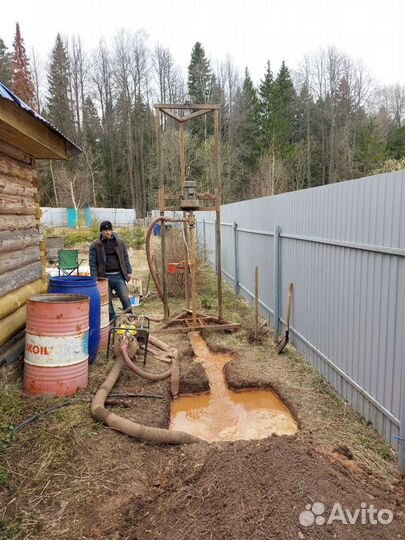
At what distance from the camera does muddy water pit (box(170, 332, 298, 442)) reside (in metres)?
3.47

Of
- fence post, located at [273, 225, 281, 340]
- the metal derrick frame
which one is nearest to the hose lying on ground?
the metal derrick frame

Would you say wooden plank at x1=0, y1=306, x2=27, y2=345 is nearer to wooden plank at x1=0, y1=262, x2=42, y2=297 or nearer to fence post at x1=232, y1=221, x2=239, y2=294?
wooden plank at x1=0, y1=262, x2=42, y2=297

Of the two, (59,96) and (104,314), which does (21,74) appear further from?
(104,314)

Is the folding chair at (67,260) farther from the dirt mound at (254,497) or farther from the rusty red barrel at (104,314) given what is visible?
the dirt mound at (254,497)

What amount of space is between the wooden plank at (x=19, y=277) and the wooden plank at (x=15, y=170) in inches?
42.0

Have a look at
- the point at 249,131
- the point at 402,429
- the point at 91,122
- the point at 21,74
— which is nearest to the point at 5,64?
the point at 21,74

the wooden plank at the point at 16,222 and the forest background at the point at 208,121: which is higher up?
the forest background at the point at 208,121

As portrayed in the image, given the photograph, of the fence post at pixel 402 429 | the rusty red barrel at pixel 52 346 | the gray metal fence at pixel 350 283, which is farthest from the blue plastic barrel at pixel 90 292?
the fence post at pixel 402 429

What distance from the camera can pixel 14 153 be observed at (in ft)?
14.6

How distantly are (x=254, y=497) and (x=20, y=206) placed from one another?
4.00 m

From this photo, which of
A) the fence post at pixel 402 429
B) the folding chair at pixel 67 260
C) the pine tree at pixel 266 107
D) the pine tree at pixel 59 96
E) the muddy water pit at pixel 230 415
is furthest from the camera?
the pine tree at pixel 59 96

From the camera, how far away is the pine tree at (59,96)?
32219 mm

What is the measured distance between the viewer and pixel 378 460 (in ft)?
9.18

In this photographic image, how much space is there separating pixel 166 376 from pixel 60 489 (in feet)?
6.31
